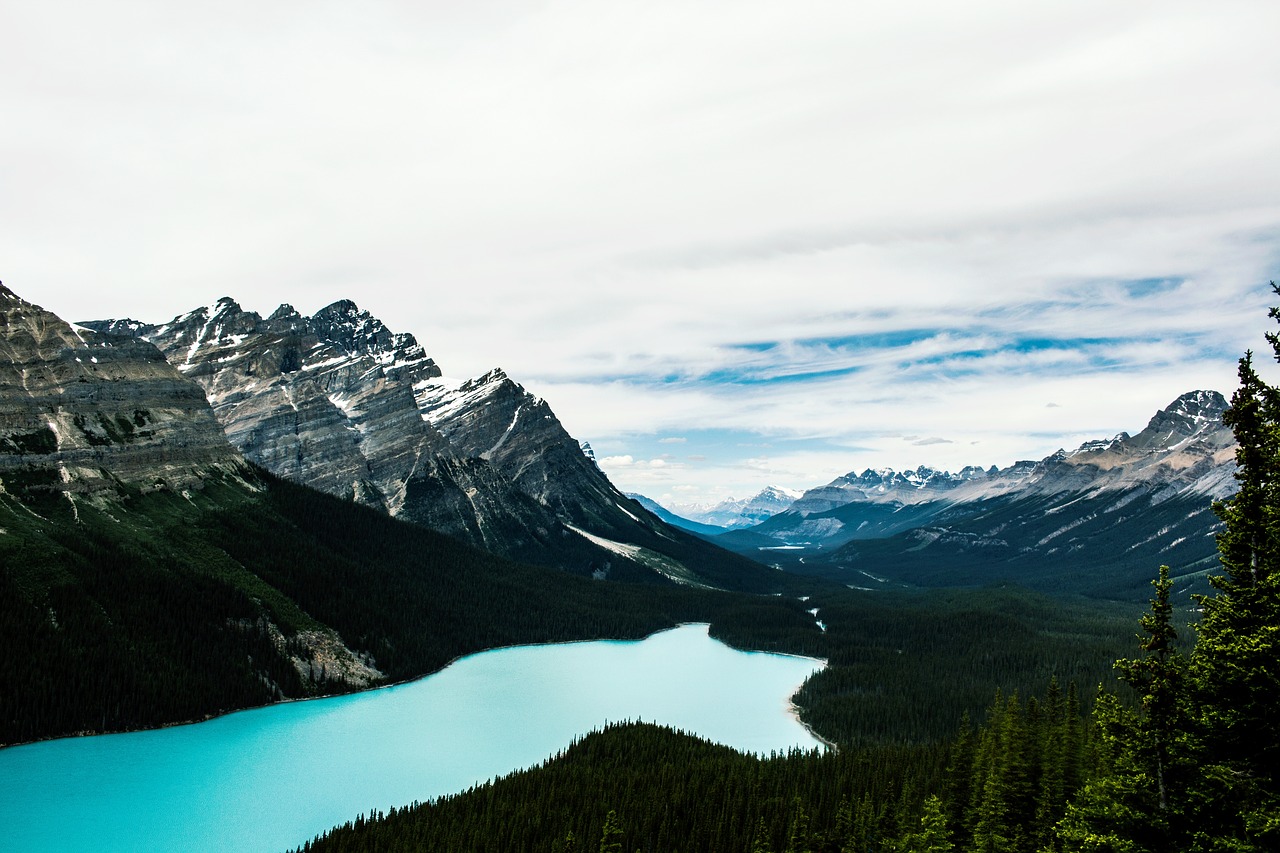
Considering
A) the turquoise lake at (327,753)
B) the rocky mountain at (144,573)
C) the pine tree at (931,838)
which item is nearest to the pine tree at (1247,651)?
the pine tree at (931,838)

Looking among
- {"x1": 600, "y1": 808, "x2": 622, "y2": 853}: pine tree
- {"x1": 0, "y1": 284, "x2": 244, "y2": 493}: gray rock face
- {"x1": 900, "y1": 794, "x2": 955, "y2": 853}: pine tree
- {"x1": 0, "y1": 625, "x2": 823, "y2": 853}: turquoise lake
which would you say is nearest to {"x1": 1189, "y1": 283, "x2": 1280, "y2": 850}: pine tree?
{"x1": 900, "y1": 794, "x2": 955, "y2": 853}: pine tree

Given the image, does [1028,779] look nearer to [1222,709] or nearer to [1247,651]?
[1222,709]

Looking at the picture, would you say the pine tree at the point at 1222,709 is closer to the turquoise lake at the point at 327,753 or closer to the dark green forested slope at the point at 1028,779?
the dark green forested slope at the point at 1028,779

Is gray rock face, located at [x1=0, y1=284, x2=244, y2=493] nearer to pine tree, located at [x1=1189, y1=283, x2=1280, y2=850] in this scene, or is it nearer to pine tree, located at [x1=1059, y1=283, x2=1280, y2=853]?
pine tree, located at [x1=1059, y1=283, x2=1280, y2=853]

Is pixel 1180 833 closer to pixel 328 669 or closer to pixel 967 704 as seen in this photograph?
pixel 967 704

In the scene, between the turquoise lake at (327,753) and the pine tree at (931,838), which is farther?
the turquoise lake at (327,753)
